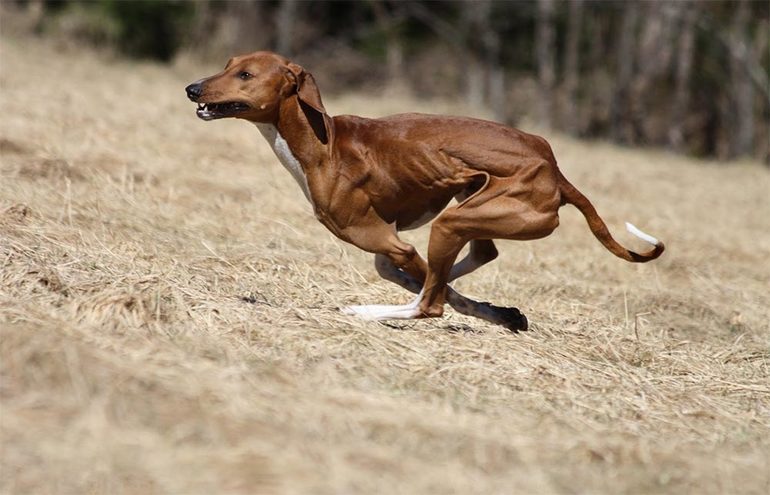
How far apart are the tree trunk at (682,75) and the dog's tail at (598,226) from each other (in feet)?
48.9

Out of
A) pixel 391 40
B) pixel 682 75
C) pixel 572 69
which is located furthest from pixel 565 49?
pixel 391 40

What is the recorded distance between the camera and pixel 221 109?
682cm

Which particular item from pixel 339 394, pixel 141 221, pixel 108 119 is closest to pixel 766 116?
pixel 108 119

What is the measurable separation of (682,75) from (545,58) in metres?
2.40

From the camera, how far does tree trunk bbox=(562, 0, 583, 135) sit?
21688 millimetres

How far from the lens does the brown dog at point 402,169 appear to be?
6.78 metres

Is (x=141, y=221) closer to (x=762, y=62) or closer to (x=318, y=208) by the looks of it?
(x=318, y=208)

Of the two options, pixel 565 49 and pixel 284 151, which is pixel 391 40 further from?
pixel 284 151

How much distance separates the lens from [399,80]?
2361 centimetres

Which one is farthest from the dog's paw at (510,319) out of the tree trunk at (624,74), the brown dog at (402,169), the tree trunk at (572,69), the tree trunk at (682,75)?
the tree trunk at (682,75)

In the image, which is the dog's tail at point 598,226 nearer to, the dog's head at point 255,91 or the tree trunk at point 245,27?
the dog's head at point 255,91

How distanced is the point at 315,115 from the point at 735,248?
21.7 ft

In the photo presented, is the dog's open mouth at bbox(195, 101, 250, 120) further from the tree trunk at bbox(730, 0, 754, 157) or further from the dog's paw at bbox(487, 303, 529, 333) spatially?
the tree trunk at bbox(730, 0, 754, 157)

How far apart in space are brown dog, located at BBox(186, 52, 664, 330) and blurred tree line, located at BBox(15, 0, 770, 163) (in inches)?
545
